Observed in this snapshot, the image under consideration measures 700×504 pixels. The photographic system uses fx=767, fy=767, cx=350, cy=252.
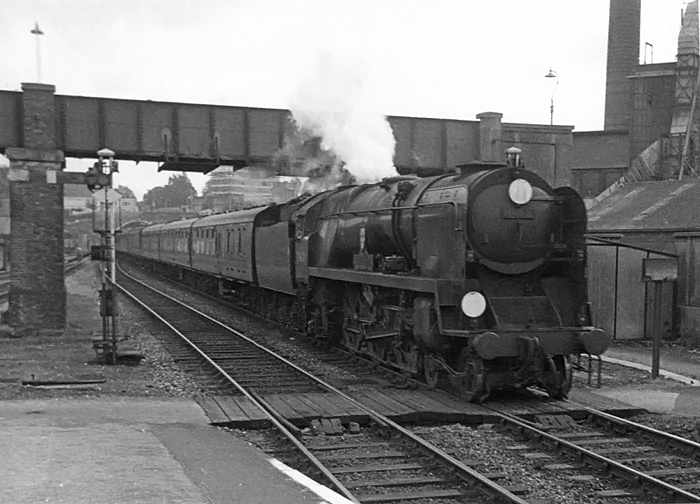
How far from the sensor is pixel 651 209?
A: 695 inches

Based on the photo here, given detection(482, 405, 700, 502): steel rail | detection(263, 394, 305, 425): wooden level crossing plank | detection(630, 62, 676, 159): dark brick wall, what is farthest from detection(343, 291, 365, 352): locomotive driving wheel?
detection(630, 62, 676, 159): dark brick wall

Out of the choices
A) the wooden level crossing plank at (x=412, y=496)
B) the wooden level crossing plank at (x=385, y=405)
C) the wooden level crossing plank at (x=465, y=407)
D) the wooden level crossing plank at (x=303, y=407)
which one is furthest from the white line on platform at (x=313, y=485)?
the wooden level crossing plank at (x=465, y=407)

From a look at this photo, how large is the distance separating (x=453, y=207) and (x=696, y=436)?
3592 millimetres

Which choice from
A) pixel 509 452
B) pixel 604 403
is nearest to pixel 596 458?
pixel 509 452

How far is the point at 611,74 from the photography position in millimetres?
50031

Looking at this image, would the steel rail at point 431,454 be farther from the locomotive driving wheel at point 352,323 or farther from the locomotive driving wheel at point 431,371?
the locomotive driving wheel at point 352,323

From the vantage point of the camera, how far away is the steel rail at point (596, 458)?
239 inches

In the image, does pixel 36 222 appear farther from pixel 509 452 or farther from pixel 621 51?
pixel 621 51

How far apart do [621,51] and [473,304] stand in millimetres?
45527

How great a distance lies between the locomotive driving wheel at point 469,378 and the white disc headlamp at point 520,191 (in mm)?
1958

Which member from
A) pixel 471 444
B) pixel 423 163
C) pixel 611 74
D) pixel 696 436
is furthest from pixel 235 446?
pixel 611 74

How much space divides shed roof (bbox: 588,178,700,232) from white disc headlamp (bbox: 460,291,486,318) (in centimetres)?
806

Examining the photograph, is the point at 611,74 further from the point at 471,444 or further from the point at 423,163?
the point at 471,444

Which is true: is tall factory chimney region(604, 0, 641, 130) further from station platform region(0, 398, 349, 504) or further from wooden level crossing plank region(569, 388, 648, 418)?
station platform region(0, 398, 349, 504)
